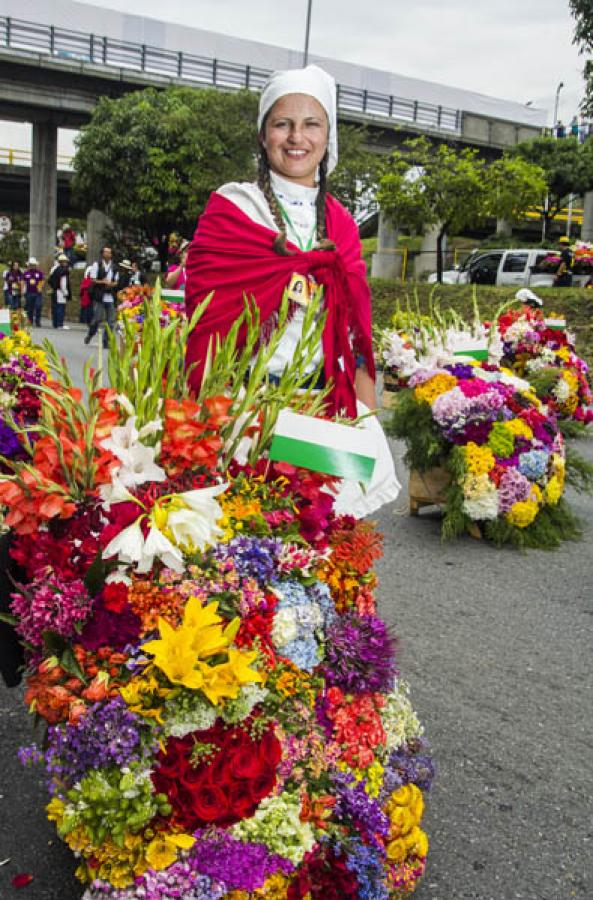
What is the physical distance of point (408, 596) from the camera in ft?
18.5

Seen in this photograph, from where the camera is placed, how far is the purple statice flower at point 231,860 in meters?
2.29

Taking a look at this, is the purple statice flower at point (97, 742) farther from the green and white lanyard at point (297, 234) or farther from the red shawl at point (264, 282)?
the green and white lanyard at point (297, 234)

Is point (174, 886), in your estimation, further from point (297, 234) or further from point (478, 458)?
point (478, 458)

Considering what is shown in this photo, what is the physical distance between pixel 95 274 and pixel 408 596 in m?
16.7

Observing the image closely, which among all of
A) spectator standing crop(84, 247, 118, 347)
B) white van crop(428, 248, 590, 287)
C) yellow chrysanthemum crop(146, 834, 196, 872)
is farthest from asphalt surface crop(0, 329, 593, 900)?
white van crop(428, 248, 590, 287)

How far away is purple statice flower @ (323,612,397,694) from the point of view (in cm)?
272

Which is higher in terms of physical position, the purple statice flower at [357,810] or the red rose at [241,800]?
the red rose at [241,800]

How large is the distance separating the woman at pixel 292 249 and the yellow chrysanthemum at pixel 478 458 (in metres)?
2.99

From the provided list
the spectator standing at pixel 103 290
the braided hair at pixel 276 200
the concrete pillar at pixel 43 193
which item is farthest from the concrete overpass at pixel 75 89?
the braided hair at pixel 276 200

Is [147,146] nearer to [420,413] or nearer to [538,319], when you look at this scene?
[538,319]

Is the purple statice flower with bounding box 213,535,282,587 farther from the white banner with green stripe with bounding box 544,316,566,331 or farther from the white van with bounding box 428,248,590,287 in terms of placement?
the white van with bounding box 428,248,590,287

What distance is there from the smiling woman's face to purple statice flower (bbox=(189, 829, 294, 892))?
2326 mm

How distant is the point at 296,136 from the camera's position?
3701mm

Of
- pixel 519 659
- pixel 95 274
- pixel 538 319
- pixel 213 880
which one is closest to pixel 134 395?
pixel 213 880
